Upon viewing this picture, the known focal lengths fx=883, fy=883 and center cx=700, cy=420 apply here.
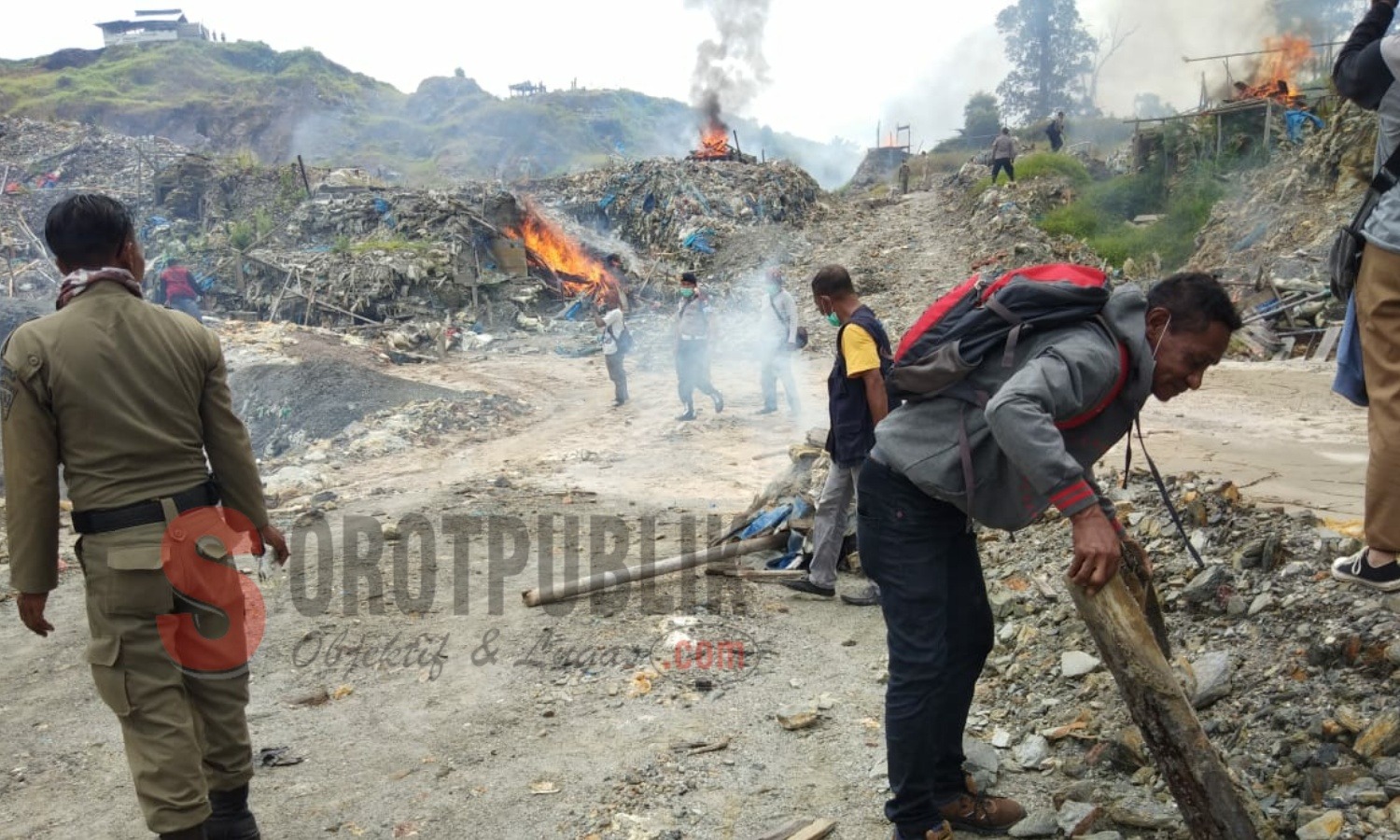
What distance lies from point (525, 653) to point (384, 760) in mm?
981

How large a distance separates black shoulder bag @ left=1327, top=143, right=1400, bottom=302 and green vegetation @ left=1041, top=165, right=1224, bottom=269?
14.3 metres

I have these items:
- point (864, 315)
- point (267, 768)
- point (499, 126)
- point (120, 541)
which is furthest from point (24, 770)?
point (499, 126)

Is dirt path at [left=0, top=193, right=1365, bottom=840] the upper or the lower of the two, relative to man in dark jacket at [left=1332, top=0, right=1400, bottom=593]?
lower

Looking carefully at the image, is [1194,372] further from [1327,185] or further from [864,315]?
[1327,185]

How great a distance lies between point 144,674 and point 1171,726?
2675mm

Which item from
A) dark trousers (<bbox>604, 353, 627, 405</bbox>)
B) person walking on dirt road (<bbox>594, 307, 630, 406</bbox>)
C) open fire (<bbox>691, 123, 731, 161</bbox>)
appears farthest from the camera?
open fire (<bbox>691, 123, 731, 161</bbox>)

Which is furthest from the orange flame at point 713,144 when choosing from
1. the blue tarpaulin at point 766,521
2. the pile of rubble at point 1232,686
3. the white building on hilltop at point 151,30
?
the white building on hilltop at point 151,30

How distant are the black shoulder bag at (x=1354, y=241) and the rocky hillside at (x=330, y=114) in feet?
138

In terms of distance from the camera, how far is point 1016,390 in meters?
1.98

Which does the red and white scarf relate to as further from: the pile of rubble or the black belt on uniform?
the pile of rubble

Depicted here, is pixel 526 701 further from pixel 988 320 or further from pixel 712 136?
pixel 712 136

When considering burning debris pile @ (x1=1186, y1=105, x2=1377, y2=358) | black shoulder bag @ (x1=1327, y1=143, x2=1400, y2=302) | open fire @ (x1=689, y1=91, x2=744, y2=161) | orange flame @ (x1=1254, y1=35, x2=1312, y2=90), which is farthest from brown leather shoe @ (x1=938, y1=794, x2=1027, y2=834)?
open fire @ (x1=689, y1=91, x2=744, y2=161)

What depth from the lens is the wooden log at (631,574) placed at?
4.75m

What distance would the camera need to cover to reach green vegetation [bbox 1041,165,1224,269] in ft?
53.3
